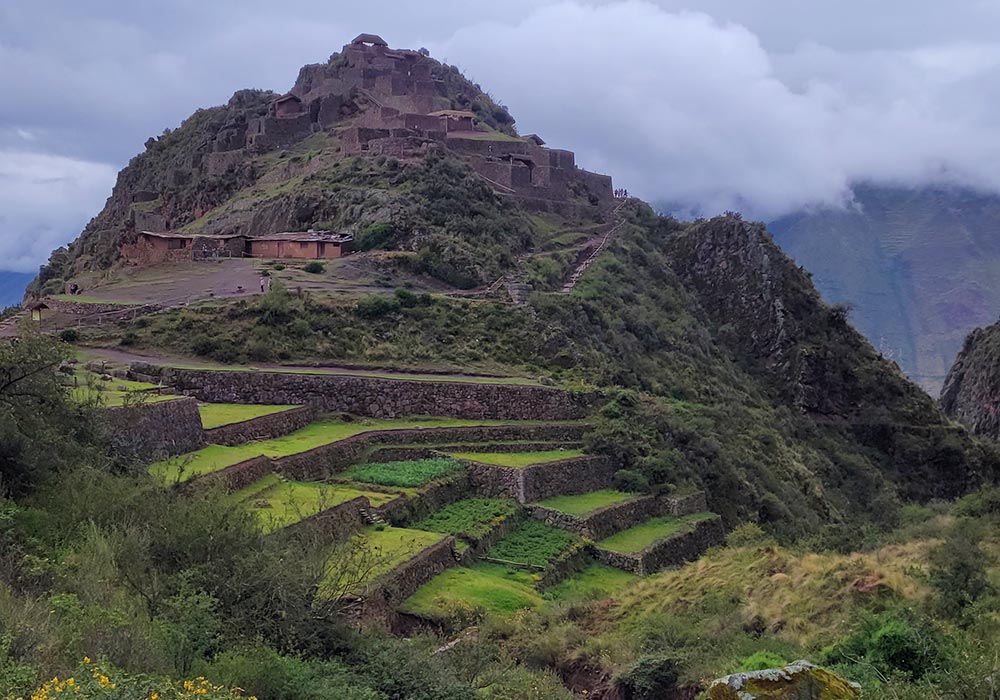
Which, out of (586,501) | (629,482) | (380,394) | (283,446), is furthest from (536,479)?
(283,446)

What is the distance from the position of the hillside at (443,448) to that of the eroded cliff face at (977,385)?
8611 millimetres

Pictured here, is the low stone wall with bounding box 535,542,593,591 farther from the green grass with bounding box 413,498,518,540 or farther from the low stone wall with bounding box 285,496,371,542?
the low stone wall with bounding box 285,496,371,542

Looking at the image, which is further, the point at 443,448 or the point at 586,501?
the point at 443,448

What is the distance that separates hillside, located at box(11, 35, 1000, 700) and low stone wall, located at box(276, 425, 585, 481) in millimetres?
→ 145

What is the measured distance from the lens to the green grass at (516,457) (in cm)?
2505

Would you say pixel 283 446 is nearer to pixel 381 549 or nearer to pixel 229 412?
pixel 229 412

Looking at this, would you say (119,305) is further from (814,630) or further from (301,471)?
(814,630)

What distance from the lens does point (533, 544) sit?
22484mm

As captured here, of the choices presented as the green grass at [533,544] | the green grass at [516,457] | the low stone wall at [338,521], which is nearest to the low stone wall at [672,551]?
the green grass at [533,544]

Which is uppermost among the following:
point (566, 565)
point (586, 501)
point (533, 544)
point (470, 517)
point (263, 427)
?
point (263, 427)

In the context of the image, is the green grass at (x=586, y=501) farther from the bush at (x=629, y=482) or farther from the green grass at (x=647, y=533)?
the green grass at (x=647, y=533)

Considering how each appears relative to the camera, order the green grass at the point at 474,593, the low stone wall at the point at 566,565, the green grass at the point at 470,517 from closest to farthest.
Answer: the green grass at the point at 474,593, the low stone wall at the point at 566,565, the green grass at the point at 470,517

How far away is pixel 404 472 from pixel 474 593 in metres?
5.76

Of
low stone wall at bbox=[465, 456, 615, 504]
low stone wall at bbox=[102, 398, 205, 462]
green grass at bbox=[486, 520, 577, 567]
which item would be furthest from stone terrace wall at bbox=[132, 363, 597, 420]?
green grass at bbox=[486, 520, 577, 567]
